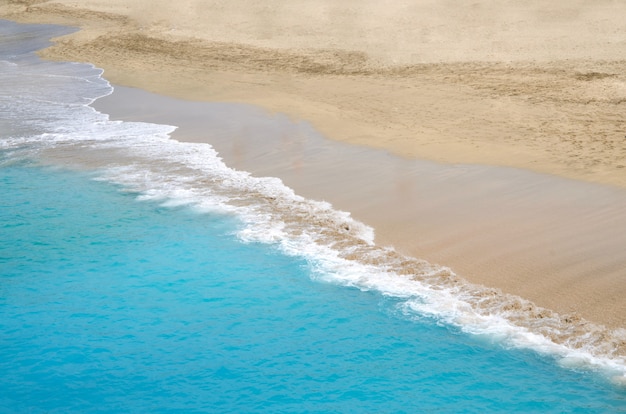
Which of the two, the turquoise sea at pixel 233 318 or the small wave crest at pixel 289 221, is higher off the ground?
the small wave crest at pixel 289 221

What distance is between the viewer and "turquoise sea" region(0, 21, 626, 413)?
6.37 meters

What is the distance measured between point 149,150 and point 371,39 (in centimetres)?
889

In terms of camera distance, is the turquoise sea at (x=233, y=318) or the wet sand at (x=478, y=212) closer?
the turquoise sea at (x=233, y=318)

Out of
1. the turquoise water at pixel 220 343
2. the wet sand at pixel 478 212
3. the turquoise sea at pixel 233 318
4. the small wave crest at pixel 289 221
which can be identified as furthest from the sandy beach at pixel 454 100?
the turquoise water at pixel 220 343

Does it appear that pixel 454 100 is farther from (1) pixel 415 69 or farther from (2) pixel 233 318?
(2) pixel 233 318

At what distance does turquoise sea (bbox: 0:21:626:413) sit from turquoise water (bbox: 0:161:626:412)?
2 cm

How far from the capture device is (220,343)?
7.17 metres

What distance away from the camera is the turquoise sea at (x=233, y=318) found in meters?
6.37

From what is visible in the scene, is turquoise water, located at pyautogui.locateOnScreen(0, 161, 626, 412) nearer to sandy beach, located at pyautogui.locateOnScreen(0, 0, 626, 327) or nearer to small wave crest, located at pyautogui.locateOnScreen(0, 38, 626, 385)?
small wave crest, located at pyautogui.locateOnScreen(0, 38, 626, 385)

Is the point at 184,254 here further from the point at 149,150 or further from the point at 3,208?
the point at 149,150

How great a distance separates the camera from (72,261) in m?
9.14

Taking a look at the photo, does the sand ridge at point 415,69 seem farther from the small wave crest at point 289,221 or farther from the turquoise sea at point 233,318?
the turquoise sea at point 233,318

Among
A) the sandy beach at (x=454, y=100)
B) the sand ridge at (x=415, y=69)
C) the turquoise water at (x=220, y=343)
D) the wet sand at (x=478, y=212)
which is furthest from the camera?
the sand ridge at (x=415, y=69)

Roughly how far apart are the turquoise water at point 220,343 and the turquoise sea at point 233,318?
0.02 metres
